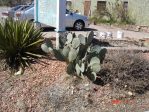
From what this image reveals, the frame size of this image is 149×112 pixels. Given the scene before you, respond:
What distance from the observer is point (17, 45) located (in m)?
9.02

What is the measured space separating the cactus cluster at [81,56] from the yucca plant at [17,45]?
2.37 feet

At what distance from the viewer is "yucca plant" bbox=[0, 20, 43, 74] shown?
896cm

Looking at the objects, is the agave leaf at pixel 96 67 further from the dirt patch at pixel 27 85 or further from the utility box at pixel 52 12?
the utility box at pixel 52 12

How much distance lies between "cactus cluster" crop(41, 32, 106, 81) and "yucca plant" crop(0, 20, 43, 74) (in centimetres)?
72

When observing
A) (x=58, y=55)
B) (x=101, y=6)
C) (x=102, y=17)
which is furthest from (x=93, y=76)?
(x=101, y=6)

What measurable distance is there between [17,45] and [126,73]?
2500mm

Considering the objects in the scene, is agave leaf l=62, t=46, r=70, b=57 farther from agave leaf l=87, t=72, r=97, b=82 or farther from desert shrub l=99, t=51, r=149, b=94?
desert shrub l=99, t=51, r=149, b=94

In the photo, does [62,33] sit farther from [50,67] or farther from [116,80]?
[116,80]

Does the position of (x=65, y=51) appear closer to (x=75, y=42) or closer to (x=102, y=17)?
(x=75, y=42)

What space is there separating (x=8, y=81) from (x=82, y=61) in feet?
5.15

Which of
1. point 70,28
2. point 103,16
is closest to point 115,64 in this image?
point 70,28

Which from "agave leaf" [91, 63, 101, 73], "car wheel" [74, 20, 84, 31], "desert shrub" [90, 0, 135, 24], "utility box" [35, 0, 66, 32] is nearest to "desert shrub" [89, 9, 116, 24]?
"desert shrub" [90, 0, 135, 24]

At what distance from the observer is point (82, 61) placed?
26.5 feet

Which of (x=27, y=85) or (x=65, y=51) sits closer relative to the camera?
(x=27, y=85)
